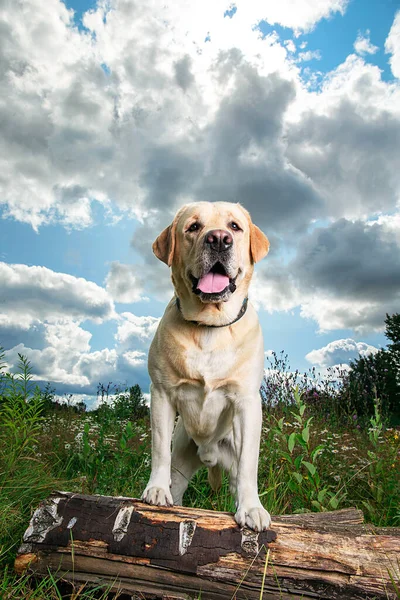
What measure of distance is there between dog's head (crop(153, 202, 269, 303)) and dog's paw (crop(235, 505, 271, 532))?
54.2 inches

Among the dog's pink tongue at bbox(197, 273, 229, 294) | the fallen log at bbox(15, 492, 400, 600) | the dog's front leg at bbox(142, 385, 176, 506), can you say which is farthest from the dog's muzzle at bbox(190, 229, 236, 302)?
the fallen log at bbox(15, 492, 400, 600)

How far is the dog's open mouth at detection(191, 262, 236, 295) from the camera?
340 centimetres

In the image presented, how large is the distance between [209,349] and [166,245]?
895 mm

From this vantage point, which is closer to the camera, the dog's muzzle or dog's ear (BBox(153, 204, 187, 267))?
the dog's muzzle

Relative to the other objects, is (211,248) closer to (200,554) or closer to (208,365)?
(208,365)

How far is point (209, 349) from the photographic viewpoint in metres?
3.48

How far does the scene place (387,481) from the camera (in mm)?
4789

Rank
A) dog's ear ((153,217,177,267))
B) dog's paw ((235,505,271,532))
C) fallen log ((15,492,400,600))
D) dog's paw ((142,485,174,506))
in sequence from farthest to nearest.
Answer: dog's ear ((153,217,177,267)), dog's paw ((142,485,174,506)), dog's paw ((235,505,271,532)), fallen log ((15,492,400,600))

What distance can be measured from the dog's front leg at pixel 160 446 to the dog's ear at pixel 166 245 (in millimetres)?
977

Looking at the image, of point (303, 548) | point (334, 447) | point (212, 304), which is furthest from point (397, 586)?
point (334, 447)

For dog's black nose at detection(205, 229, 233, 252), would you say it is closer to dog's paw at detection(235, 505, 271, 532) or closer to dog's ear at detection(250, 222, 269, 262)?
dog's ear at detection(250, 222, 269, 262)

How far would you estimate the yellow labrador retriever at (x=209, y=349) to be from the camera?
11.1ft

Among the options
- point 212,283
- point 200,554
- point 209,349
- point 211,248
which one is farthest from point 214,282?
point 200,554

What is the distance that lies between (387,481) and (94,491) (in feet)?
9.33
